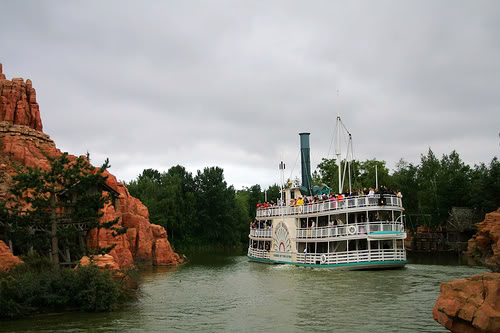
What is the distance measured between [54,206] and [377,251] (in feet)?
71.5

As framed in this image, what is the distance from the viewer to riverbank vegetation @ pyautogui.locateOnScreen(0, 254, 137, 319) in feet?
55.7

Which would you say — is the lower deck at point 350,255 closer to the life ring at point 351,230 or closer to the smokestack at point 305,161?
the life ring at point 351,230

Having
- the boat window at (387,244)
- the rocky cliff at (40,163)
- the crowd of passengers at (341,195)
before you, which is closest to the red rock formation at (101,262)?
the rocky cliff at (40,163)

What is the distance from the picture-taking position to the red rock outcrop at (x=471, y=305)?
32.6 feet

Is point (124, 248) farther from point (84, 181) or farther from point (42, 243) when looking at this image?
point (84, 181)

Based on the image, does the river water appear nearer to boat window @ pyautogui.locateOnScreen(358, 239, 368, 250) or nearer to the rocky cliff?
boat window @ pyautogui.locateOnScreen(358, 239, 368, 250)

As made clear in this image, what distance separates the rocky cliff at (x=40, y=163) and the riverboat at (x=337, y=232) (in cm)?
1065

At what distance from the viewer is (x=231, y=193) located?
276 feet

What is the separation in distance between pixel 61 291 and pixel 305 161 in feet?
103

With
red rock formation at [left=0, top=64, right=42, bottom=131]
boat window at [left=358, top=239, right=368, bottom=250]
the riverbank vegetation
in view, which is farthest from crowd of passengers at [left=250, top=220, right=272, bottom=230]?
the riverbank vegetation

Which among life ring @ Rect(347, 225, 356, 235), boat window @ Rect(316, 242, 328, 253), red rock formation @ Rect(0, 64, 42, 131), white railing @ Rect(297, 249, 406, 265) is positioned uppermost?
red rock formation @ Rect(0, 64, 42, 131)

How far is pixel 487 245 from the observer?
4222 cm

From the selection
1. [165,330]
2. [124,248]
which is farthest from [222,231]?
[165,330]

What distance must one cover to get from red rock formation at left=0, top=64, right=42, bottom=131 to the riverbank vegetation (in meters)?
23.9
